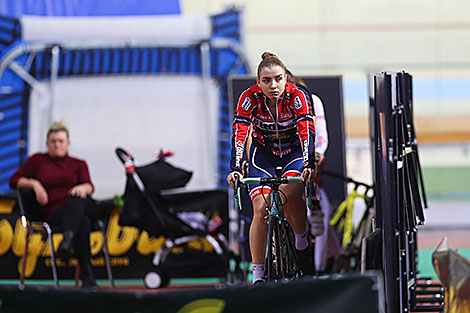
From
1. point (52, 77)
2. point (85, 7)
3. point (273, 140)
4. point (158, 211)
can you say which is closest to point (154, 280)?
point (158, 211)

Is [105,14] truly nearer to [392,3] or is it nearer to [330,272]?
[330,272]

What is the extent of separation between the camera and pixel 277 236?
504 centimetres

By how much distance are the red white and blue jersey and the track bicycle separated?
0.18 meters

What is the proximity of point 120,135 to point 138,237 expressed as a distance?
5.19ft

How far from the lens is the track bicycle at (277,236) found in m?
4.89

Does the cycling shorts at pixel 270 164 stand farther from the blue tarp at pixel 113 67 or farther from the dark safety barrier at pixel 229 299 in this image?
the blue tarp at pixel 113 67

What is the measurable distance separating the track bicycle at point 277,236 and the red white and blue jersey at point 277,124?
0.58 ft

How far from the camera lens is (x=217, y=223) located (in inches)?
327

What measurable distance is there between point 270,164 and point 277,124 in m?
0.29

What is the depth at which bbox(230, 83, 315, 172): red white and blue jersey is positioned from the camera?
497 cm

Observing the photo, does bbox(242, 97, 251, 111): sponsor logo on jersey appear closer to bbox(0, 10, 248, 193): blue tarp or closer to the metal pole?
bbox(0, 10, 248, 193): blue tarp

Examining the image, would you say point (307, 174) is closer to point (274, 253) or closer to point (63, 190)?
point (274, 253)

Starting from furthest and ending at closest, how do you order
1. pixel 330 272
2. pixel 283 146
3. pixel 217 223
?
1. pixel 217 223
2. pixel 330 272
3. pixel 283 146

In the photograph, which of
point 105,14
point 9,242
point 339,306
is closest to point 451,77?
point 105,14
